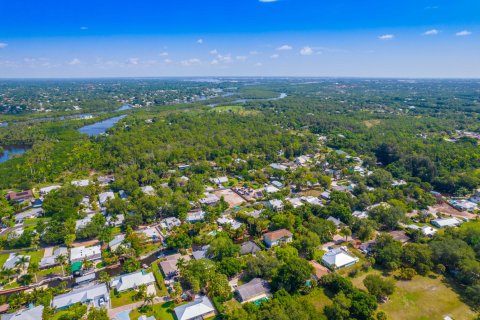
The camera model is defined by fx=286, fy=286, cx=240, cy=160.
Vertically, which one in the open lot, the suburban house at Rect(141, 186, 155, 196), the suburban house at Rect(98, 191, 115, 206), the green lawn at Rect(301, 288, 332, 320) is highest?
the suburban house at Rect(141, 186, 155, 196)

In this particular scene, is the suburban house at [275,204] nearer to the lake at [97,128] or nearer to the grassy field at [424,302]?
the grassy field at [424,302]

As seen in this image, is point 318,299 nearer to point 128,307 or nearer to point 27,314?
point 128,307

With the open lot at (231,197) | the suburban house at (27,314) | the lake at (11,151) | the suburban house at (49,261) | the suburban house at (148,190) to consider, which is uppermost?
the lake at (11,151)

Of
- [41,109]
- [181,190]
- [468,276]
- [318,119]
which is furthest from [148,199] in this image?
[41,109]

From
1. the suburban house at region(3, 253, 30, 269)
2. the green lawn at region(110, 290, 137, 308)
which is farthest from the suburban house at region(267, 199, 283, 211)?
the suburban house at region(3, 253, 30, 269)

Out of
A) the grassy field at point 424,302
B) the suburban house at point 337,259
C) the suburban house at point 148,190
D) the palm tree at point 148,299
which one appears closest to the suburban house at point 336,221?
the suburban house at point 337,259

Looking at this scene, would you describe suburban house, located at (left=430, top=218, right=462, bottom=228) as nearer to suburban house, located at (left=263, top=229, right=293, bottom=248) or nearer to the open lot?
suburban house, located at (left=263, top=229, right=293, bottom=248)

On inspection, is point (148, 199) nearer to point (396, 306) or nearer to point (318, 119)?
point (396, 306)
